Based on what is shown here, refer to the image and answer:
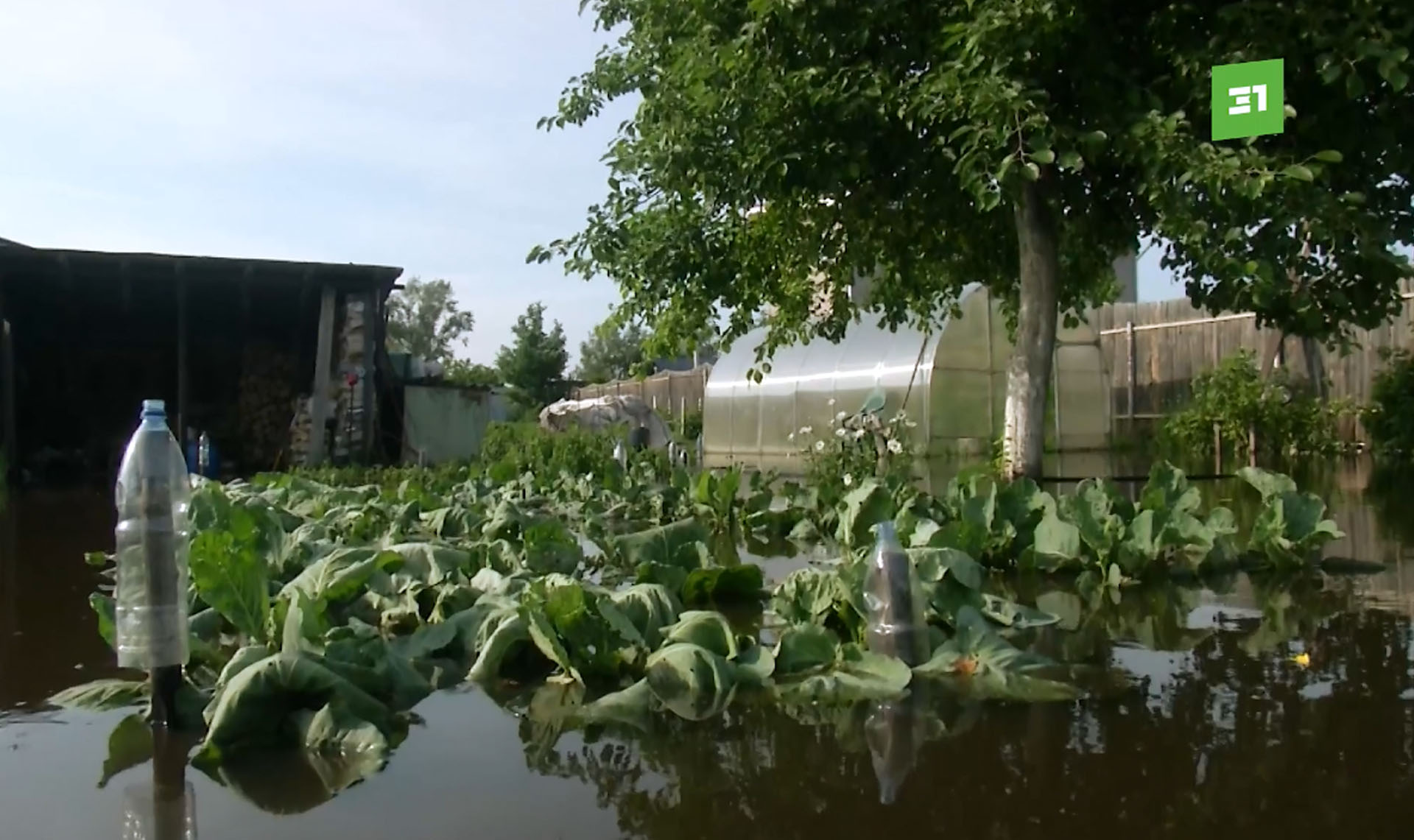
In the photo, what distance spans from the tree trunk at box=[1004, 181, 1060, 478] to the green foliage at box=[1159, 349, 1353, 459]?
6842 millimetres

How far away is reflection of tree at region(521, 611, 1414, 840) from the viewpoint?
7.84 ft

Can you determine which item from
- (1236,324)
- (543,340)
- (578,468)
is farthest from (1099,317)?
(543,340)

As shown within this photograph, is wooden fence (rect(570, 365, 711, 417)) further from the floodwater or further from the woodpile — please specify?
the floodwater

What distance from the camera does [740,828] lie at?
7.86 feet

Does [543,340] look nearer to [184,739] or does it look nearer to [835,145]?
[835,145]

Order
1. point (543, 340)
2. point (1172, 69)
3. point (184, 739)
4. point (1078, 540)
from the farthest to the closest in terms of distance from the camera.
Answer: point (543, 340) < point (1172, 69) < point (1078, 540) < point (184, 739)

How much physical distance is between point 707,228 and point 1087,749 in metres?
5.38

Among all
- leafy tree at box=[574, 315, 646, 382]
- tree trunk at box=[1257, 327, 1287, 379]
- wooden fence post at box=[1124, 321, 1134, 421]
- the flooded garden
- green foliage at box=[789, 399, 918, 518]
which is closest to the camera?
the flooded garden

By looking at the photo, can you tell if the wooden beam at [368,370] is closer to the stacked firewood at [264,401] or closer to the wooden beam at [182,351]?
the wooden beam at [182,351]

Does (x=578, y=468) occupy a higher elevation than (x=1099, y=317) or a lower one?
lower

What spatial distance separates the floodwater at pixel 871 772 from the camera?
241cm

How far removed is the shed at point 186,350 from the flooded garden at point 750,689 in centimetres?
1120

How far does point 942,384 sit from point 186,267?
1045 cm

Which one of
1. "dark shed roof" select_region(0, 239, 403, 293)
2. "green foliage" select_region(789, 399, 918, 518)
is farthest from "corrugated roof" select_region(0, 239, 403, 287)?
"green foliage" select_region(789, 399, 918, 518)
